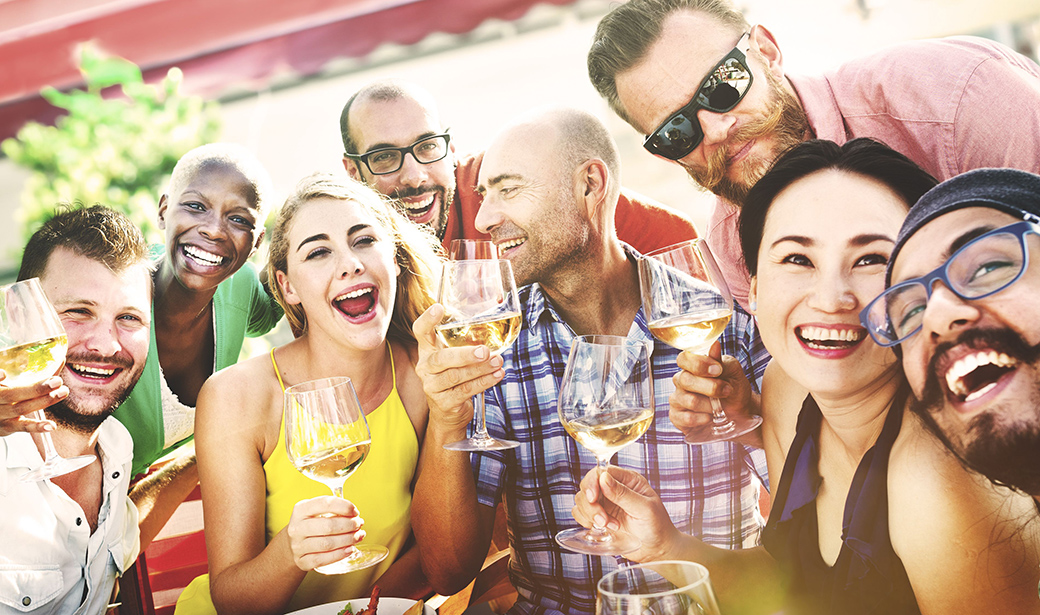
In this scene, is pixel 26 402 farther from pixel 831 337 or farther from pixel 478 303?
pixel 831 337

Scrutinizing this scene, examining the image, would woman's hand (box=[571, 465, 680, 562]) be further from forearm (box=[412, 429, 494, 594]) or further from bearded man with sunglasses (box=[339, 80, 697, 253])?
bearded man with sunglasses (box=[339, 80, 697, 253])

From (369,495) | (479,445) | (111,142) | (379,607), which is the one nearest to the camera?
(379,607)

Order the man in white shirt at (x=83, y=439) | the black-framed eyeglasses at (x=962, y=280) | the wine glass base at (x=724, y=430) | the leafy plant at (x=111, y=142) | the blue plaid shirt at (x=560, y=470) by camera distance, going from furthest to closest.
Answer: the leafy plant at (x=111, y=142), the man in white shirt at (x=83, y=439), the blue plaid shirt at (x=560, y=470), the wine glass base at (x=724, y=430), the black-framed eyeglasses at (x=962, y=280)

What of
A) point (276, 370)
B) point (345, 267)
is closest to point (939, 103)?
point (345, 267)

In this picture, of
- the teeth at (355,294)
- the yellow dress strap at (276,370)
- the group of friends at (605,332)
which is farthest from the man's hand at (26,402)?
the teeth at (355,294)

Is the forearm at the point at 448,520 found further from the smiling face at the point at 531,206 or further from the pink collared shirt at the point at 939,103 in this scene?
the pink collared shirt at the point at 939,103

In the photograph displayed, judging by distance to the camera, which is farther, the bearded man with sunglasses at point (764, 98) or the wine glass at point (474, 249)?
the wine glass at point (474, 249)

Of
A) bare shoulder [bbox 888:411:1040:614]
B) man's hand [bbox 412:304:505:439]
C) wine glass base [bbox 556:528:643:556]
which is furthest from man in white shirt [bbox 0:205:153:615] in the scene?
bare shoulder [bbox 888:411:1040:614]

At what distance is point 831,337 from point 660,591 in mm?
768

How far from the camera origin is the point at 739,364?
5.60 feet

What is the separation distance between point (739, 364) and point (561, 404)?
1.86 ft

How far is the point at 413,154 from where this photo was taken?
2045 millimetres

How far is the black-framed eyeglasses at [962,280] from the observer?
3.54ft

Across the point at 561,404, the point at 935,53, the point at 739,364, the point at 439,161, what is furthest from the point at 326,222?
the point at 935,53
